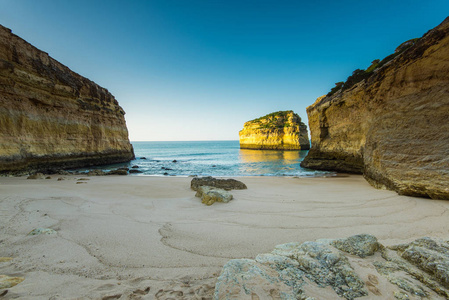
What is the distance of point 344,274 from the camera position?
168 cm

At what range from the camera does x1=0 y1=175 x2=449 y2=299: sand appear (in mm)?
1756

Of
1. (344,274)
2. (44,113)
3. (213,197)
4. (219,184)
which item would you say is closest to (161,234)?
(213,197)

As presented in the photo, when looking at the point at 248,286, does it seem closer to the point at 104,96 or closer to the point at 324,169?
the point at 324,169

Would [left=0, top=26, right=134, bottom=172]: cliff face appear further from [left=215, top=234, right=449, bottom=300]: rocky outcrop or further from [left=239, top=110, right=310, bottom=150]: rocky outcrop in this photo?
[left=239, top=110, right=310, bottom=150]: rocky outcrop

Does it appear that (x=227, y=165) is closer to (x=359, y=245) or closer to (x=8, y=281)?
(x=359, y=245)

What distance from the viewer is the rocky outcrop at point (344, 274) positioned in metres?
1.47

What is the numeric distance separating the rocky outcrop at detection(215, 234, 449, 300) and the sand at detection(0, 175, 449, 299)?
14.5 inches

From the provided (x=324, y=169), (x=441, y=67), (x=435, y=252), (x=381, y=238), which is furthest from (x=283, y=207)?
(x=324, y=169)

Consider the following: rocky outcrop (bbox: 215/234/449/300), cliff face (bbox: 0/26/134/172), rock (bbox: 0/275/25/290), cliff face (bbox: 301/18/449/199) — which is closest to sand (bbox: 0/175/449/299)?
rock (bbox: 0/275/25/290)

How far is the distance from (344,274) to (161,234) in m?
2.53

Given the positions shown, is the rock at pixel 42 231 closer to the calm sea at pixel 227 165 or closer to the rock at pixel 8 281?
the rock at pixel 8 281

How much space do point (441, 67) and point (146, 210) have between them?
9335mm

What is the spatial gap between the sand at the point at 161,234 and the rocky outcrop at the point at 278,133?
4471cm

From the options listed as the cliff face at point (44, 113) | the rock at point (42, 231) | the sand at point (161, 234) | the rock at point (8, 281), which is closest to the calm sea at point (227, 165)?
the cliff face at point (44, 113)
